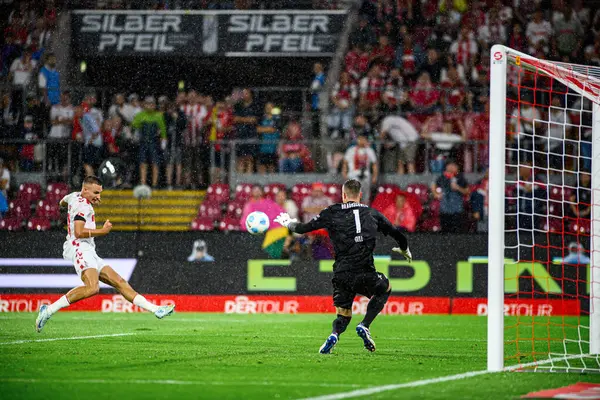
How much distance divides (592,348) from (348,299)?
294 centimetres

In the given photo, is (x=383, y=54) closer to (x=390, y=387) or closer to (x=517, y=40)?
(x=517, y=40)

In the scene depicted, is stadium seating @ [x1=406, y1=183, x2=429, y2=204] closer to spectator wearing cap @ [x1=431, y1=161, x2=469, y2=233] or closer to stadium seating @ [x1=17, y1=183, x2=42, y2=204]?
spectator wearing cap @ [x1=431, y1=161, x2=469, y2=233]

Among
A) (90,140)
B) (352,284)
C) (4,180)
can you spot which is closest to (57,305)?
(352,284)

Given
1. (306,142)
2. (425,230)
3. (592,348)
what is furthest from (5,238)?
(592,348)

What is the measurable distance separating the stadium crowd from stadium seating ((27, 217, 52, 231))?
1450mm

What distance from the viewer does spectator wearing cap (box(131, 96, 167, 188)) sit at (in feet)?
76.7

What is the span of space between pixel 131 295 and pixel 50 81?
13858 millimetres

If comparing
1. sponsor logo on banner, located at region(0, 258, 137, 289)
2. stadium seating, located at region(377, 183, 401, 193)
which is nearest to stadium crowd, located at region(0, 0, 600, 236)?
stadium seating, located at region(377, 183, 401, 193)

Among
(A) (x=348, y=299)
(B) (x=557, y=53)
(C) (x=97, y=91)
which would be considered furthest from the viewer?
(C) (x=97, y=91)

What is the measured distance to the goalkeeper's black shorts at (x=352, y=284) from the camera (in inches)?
435

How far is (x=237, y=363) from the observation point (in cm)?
1001

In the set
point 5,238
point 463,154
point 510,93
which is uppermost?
point 510,93

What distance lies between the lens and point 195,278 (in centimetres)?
2048

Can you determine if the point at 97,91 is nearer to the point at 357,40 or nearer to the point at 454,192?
the point at 357,40
